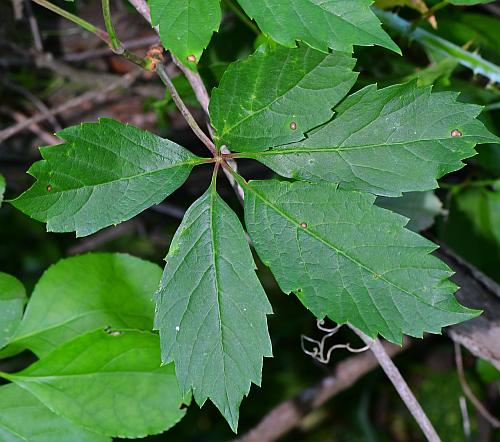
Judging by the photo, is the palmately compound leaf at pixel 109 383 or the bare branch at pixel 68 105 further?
the bare branch at pixel 68 105

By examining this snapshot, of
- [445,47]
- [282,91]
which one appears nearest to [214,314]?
[282,91]

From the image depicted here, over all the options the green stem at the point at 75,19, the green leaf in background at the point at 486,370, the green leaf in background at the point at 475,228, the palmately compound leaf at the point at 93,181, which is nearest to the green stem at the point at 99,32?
the green stem at the point at 75,19

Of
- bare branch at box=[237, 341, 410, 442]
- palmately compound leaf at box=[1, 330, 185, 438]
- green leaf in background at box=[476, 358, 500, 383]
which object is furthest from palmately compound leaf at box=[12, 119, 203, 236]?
green leaf in background at box=[476, 358, 500, 383]

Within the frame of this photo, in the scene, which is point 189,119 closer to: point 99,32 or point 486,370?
point 99,32

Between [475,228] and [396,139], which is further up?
[396,139]

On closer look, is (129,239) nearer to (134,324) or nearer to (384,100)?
(134,324)

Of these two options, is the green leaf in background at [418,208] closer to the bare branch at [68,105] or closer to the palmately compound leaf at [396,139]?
the palmately compound leaf at [396,139]

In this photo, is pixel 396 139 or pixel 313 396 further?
pixel 313 396
